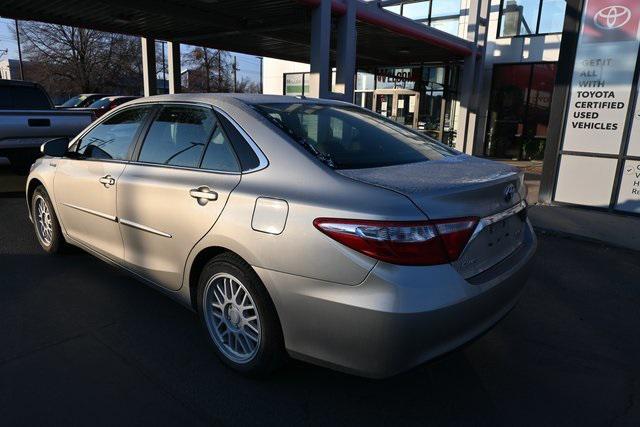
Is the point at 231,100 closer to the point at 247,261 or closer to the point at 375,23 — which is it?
the point at 247,261

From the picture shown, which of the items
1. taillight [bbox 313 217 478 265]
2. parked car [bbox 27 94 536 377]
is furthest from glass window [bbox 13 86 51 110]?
taillight [bbox 313 217 478 265]

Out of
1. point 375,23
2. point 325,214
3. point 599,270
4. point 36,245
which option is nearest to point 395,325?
point 325,214

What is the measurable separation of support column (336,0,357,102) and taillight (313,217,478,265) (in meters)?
8.27

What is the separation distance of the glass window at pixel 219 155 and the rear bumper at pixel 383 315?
0.71 m

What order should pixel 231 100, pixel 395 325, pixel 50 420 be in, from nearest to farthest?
pixel 395 325 → pixel 50 420 → pixel 231 100

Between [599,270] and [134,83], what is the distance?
43550mm

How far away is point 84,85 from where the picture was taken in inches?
Answer: 1412

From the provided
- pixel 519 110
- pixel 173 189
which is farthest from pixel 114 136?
pixel 519 110

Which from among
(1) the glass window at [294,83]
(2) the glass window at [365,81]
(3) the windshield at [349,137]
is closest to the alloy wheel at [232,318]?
(3) the windshield at [349,137]

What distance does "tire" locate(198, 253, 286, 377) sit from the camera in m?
2.54

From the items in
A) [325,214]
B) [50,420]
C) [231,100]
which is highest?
[231,100]

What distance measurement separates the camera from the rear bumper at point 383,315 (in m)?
2.10

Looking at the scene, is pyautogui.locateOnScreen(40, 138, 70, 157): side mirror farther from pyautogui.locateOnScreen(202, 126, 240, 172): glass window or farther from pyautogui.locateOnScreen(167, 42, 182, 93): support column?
pyautogui.locateOnScreen(167, 42, 182, 93): support column

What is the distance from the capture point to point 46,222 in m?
4.83
